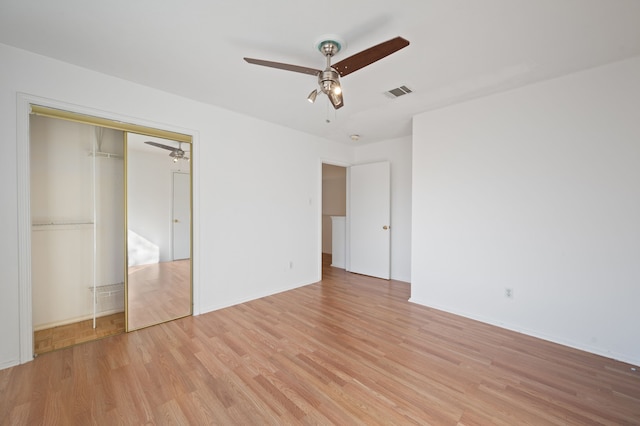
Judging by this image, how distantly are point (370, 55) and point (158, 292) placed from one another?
3.43 metres

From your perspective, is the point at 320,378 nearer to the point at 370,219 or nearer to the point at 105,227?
the point at 105,227

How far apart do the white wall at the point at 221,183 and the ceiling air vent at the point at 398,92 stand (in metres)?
1.80

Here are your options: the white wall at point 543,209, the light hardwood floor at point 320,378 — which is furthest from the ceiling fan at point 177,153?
the white wall at point 543,209

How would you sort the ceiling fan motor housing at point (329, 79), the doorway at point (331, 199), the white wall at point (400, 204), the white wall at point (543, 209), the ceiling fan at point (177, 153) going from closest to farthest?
the ceiling fan motor housing at point (329, 79) < the white wall at point (543, 209) < the ceiling fan at point (177, 153) < the white wall at point (400, 204) < the doorway at point (331, 199)

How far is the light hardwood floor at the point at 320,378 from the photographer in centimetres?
171

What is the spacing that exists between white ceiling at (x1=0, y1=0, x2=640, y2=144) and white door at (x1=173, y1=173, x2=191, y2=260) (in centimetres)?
104

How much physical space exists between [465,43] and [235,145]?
277cm

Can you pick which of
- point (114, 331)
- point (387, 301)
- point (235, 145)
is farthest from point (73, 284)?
point (387, 301)

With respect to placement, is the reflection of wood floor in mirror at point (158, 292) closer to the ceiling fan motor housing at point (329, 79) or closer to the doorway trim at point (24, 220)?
the doorway trim at point (24, 220)

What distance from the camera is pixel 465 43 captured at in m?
2.07

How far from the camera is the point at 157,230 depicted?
122 inches

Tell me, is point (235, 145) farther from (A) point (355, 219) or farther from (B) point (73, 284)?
(A) point (355, 219)

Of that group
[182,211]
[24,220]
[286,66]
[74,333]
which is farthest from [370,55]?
[74,333]

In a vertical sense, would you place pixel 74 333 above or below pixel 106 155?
below
